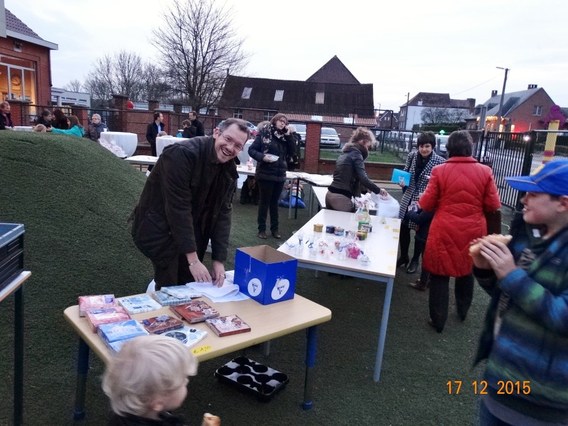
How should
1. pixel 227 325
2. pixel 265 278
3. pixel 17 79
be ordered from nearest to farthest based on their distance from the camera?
pixel 227 325
pixel 265 278
pixel 17 79

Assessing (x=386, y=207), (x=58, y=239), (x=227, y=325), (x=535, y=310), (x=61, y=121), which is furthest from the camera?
(x=61, y=121)

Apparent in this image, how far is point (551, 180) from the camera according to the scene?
1.44m

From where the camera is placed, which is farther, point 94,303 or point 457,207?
point 457,207

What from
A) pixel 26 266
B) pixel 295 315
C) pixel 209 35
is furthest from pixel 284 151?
pixel 209 35

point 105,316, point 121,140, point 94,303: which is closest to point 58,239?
point 94,303

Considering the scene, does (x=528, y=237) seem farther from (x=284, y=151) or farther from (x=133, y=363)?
(x=284, y=151)

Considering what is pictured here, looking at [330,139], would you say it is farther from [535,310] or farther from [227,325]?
[535,310]

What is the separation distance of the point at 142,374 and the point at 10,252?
114 cm

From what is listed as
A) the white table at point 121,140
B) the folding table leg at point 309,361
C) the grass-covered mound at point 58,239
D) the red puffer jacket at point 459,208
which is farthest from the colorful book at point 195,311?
the white table at point 121,140

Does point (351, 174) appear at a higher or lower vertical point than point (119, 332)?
higher

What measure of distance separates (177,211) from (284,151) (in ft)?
13.4

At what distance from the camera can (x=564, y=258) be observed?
55.1 inches

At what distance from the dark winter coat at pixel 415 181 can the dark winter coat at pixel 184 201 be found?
2784 mm

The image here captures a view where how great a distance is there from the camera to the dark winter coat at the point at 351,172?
5000mm
